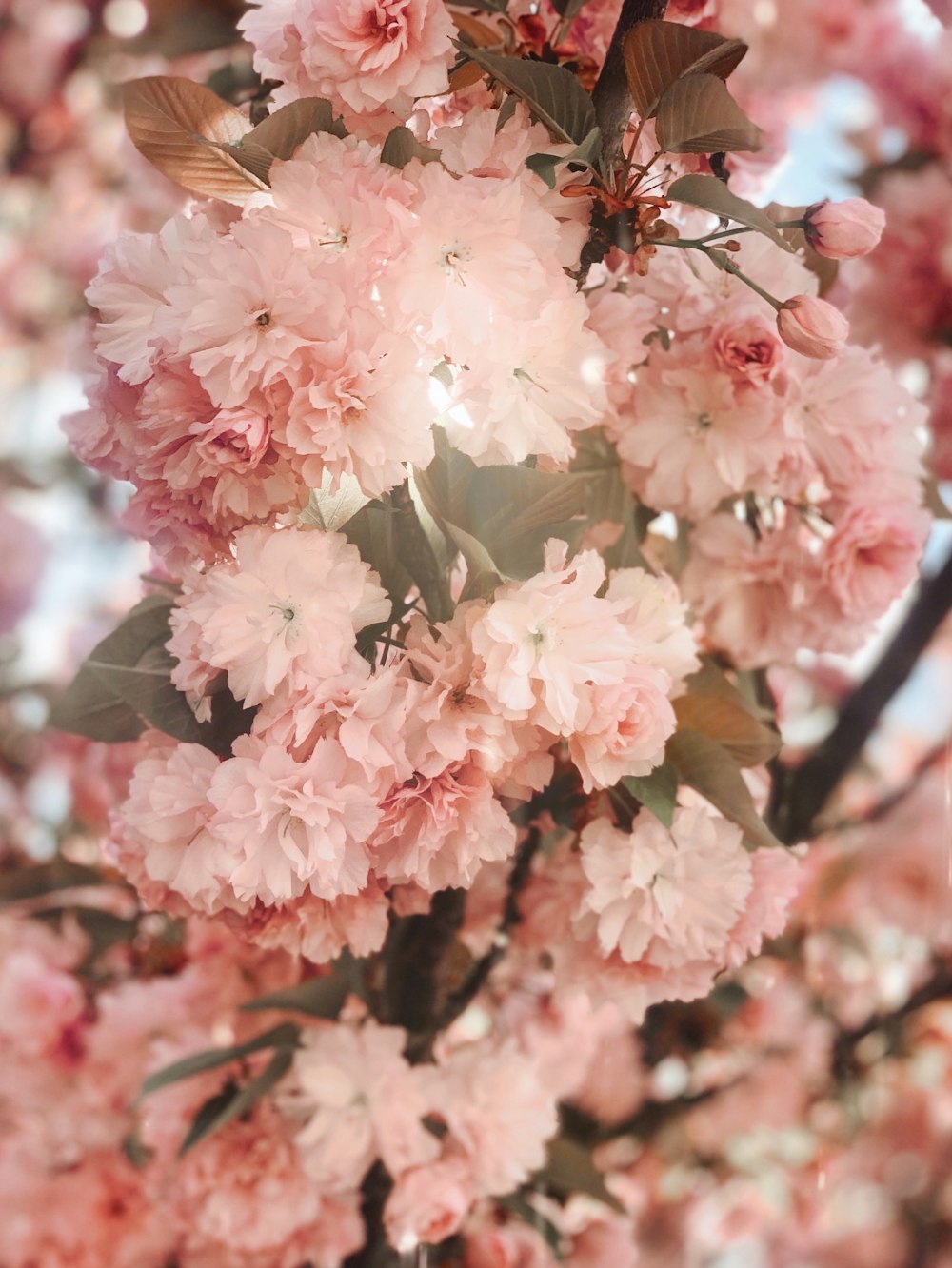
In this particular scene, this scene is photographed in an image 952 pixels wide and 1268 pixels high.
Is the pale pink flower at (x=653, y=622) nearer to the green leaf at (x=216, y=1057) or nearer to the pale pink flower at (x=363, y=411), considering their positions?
the pale pink flower at (x=363, y=411)

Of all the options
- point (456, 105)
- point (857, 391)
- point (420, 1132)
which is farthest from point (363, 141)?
point (420, 1132)

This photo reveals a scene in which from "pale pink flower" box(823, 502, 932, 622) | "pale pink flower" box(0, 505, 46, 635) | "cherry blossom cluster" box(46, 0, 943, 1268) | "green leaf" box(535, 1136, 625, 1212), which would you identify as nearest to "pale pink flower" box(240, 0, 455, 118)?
"cherry blossom cluster" box(46, 0, 943, 1268)

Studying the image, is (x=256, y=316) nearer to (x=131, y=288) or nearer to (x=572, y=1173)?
(x=131, y=288)

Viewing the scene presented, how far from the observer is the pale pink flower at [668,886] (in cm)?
36

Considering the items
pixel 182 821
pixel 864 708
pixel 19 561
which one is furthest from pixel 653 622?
pixel 19 561

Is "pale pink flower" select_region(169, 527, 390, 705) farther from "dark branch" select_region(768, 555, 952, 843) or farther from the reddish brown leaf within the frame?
"dark branch" select_region(768, 555, 952, 843)

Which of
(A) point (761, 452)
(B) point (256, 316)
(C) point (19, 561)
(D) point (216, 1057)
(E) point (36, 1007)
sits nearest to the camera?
(B) point (256, 316)

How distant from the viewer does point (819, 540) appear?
0.43 meters

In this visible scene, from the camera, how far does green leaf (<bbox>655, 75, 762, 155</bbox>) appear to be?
0.31 metres

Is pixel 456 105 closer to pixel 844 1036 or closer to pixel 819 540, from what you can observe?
pixel 819 540

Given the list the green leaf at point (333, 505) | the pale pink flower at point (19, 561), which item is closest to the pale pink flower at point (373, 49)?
the green leaf at point (333, 505)

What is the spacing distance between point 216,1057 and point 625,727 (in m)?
0.28

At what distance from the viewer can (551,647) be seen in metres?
0.29

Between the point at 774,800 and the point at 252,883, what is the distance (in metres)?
0.40
